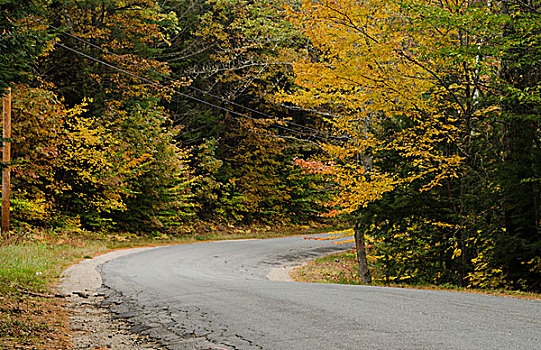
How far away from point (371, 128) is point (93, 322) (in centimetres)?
839

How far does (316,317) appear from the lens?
6102mm

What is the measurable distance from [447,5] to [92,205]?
710 inches

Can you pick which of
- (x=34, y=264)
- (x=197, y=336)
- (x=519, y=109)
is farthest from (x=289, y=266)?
(x=197, y=336)

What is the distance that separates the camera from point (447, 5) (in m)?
9.62

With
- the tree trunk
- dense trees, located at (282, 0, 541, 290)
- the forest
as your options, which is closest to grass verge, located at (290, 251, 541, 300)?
the forest

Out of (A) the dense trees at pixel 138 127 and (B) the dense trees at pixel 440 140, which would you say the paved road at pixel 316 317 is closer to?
(B) the dense trees at pixel 440 140

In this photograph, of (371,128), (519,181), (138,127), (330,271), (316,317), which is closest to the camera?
(316,317)

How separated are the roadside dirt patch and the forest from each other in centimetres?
436

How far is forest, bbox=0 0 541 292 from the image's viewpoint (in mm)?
10016

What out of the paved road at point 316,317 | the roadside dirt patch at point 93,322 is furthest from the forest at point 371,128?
the roadside dirt patch at point 93,322

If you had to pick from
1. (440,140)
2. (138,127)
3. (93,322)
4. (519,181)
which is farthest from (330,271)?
(138,127)

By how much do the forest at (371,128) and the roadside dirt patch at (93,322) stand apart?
Result: 4359mm

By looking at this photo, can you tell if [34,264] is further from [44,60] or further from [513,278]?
[44,60]

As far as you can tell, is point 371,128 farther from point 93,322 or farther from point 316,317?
point 93,322
